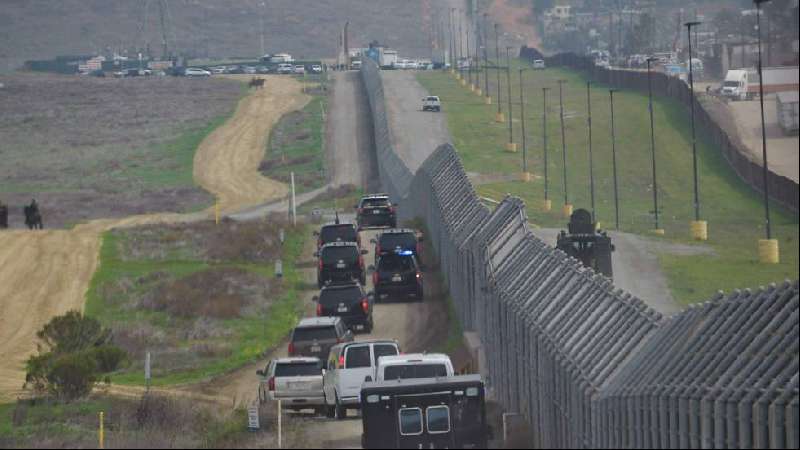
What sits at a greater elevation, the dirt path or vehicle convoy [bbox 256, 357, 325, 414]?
vehicle convoy [bbox 256, 357, 325, 414]

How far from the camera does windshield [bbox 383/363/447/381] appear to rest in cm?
2714

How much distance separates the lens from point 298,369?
33.4 meters

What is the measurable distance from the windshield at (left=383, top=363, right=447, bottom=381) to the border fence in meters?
1.06

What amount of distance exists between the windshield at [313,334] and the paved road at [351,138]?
5374cm

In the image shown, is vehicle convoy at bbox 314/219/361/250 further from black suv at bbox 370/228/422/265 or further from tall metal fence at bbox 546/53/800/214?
tall metal fence at bbox 546/53/800/214

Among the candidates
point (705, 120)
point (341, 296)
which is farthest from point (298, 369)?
point (705, 120)

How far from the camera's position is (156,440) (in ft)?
77.6

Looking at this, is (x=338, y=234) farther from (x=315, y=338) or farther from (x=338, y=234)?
(x=315, y=338)

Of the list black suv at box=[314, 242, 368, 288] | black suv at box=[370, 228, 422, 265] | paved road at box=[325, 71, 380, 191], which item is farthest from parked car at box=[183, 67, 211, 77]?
black suv at box=[370, 228, 422, 265]

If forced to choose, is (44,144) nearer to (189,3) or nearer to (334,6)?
(189,3)

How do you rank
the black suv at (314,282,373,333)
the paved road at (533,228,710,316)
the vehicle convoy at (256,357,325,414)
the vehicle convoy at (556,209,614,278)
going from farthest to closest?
the paved road at (533,228,710,316) < the black suv at (314,282,373,333) < the vehicle convoy at (556,209,614,278) < the vehicle convoy at (256,357,325,414)

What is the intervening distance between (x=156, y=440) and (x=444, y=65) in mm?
151273

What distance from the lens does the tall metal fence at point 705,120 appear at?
63938 millimetres

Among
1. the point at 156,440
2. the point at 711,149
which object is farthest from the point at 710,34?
the point at 156,440
